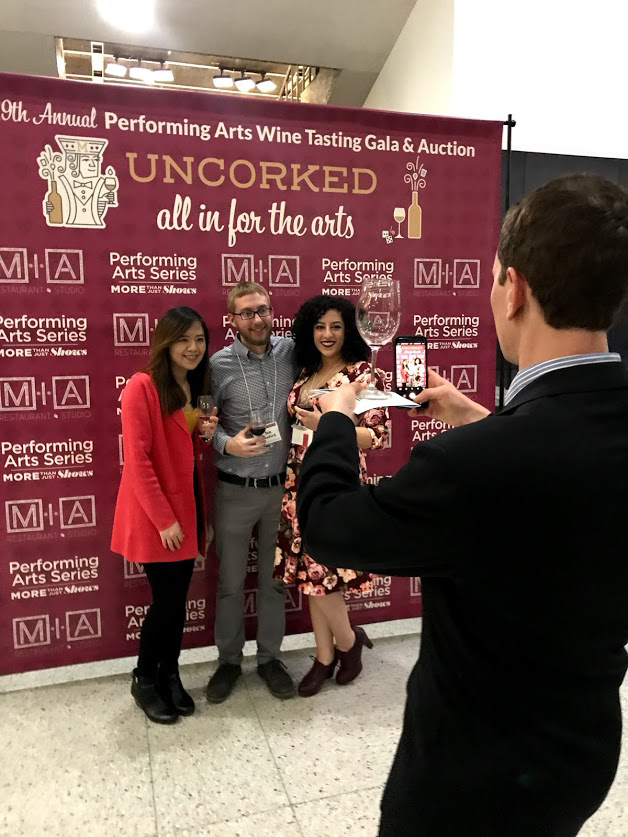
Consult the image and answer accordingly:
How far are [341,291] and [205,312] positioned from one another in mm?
649

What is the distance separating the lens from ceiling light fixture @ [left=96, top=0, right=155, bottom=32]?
15.1ft

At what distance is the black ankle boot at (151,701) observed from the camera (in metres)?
2.37

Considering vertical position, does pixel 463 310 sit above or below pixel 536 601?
above

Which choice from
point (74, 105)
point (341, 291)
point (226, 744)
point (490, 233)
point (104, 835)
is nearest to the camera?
point (104, 835)

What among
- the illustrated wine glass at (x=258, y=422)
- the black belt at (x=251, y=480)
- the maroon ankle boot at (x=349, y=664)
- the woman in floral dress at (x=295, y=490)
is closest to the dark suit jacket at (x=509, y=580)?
the illustrated wine glass at (x=258, y=422)

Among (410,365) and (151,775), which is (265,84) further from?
(151,775)

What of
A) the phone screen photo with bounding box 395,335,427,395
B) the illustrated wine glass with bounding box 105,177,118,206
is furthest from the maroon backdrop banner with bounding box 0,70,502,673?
the phone screen photo with bounding box 395,335,427,395

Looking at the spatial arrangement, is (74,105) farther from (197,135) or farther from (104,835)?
(104,835)

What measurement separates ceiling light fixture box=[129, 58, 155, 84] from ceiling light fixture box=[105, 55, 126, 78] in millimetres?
76

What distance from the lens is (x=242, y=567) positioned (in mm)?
2600

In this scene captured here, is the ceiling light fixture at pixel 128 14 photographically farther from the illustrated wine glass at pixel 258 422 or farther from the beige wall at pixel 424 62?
the illustrated wine glass at pixel 258 422

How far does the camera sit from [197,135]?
2586 mm

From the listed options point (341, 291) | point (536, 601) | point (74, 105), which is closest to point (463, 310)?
point (341, 291)

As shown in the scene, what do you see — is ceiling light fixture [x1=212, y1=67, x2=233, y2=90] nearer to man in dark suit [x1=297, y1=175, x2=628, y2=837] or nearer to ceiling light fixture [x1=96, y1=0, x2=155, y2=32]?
ceiling light fixture [x1=96, y1=0, x2=155, y2=32]
